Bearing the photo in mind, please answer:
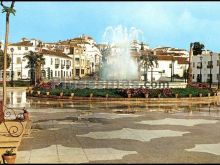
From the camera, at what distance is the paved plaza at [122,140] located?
11.5 m

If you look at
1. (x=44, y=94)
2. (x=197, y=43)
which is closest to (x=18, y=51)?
(x=197, y=43)

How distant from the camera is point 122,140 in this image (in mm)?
14516

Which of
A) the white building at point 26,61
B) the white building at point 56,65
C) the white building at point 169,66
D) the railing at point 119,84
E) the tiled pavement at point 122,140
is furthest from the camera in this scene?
the white building at point 169,66

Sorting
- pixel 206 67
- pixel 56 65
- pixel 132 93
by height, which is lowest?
pixel 132 93

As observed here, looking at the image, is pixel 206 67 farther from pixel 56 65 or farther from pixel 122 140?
pixel 122 140

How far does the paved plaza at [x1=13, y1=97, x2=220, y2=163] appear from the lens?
11547 mm

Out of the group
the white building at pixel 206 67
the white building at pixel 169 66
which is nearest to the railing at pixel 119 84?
the white building at pixel 206 67

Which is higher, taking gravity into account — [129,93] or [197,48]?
[197,48]

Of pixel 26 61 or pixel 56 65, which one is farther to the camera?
pixel 56 65

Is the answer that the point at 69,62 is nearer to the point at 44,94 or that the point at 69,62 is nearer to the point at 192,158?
the point at 44,94

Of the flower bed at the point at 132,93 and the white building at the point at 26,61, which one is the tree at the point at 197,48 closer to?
the white building at the point at 26,61

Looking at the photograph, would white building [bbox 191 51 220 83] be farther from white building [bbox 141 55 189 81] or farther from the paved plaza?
the paved plaza

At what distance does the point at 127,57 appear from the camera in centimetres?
5184

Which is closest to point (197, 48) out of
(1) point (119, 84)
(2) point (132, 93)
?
(1) point (119, 84)
